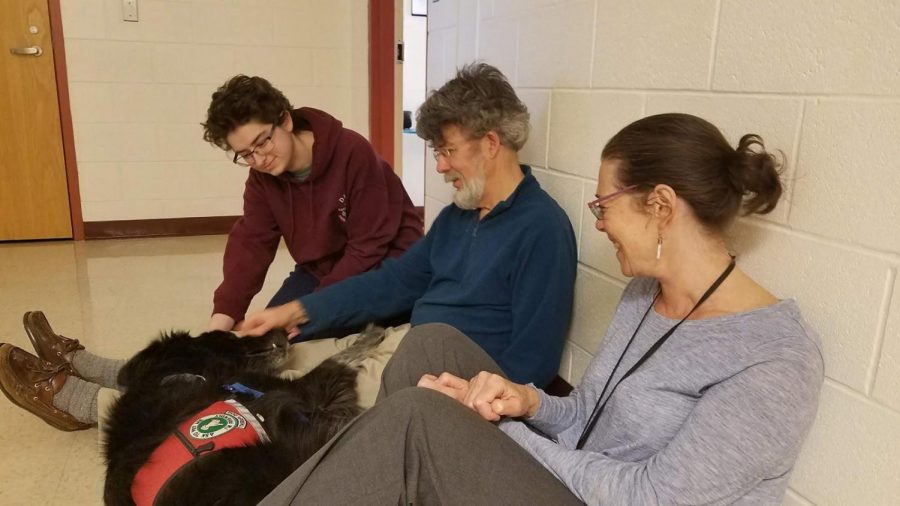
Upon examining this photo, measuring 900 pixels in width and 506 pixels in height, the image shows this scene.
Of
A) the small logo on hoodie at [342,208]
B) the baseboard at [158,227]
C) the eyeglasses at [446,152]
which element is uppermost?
the eyeglasses at [446,152]

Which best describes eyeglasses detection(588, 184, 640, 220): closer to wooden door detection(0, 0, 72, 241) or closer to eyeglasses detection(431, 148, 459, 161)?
eyeglasses detection(431, 148, 459, 161)

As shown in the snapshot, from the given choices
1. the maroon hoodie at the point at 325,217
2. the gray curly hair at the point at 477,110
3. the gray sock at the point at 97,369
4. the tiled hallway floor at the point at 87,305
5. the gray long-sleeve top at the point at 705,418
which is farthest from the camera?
the maroon hoodie at the point at 325,217

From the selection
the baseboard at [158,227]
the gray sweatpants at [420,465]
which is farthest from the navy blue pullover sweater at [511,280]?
the baseboard at [158,227]

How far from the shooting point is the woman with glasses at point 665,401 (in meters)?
0.93

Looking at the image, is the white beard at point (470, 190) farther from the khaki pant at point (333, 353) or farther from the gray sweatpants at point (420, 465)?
the gray sweatpants at point (420, 465)

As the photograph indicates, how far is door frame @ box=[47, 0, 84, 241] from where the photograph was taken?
3.83 meters

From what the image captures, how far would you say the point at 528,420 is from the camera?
1315 millimetres

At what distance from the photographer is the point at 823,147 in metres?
1.04

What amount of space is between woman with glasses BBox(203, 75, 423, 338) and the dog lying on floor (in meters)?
0.44

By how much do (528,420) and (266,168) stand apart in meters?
1.24

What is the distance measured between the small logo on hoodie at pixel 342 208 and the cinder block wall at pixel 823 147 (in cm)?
101

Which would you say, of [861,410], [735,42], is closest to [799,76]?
[735,42]

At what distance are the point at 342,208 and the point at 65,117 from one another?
2.67m

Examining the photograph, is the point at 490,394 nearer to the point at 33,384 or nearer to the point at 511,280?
the point at 511,280
